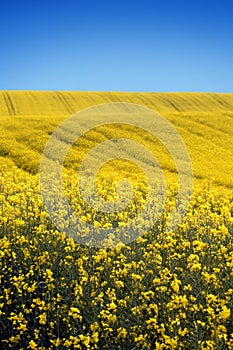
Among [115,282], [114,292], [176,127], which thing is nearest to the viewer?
[115,282]

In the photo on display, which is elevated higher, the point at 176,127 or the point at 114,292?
the point at 114,292

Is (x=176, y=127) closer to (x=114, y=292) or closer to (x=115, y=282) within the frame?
(x=114, y=292)

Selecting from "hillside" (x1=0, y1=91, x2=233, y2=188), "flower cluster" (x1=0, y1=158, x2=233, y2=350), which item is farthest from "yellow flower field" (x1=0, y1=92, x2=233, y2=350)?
"hillside" (x1=0, y1=91, x2=233, y2=188)

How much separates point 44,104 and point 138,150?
1305 inches

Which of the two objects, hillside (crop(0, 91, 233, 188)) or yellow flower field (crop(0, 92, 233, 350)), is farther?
hillside (crop(0, 91, 233, 188))

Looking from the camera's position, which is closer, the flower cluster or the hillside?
the flower cluster

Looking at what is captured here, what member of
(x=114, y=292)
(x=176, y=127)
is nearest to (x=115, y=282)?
(x=114, y=292)

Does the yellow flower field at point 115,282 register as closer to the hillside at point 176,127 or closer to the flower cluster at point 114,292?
the flower cluster at point 114,292

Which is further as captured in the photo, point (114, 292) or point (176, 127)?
point (176, 127)

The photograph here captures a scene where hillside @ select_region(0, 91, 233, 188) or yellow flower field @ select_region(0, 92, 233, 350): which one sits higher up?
yellow flower field @ select_region(0, 92, 233, 350)

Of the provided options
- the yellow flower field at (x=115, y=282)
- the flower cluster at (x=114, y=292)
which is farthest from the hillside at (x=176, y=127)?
the flower cluster at (x=114, y=292)

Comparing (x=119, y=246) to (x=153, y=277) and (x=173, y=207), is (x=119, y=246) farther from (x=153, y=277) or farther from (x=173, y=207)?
(x=173, y=207)

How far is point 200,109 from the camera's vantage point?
182 ft

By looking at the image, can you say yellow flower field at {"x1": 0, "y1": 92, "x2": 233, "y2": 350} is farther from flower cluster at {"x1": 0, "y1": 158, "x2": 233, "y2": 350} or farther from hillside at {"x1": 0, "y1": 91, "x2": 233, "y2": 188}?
hillside at {"x1": 0, "y1": 91, "x2": 233, "y2": 188}
